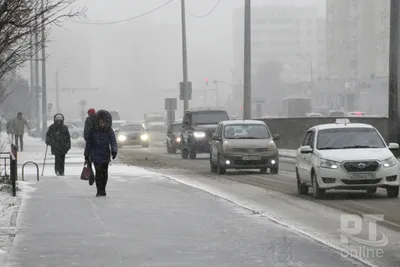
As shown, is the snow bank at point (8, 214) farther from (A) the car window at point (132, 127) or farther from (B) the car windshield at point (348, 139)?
(A) the car window at point (132, 127)

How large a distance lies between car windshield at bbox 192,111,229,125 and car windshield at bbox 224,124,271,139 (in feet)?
39.7

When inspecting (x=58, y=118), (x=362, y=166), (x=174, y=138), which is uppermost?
(x=58, y=118)

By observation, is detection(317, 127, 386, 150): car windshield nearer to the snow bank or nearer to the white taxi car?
the white taxi car

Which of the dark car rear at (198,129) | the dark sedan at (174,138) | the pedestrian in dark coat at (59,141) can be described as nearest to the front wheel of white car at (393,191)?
the pedestrian in dark coat at (59,141)

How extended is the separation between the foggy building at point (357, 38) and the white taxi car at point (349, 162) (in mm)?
116935

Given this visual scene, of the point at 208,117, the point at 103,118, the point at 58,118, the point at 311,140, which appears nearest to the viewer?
the point at 103,118

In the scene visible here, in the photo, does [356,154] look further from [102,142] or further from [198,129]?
[198,129]

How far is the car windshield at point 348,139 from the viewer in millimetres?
20922

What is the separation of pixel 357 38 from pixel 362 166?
142 m

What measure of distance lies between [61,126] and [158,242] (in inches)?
640

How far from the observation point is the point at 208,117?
44.0 m

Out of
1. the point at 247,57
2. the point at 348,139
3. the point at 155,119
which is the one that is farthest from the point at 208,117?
the point at 155,119

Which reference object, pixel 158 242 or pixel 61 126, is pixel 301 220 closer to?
pixel 158 242

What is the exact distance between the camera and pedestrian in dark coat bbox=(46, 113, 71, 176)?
28.1 m
